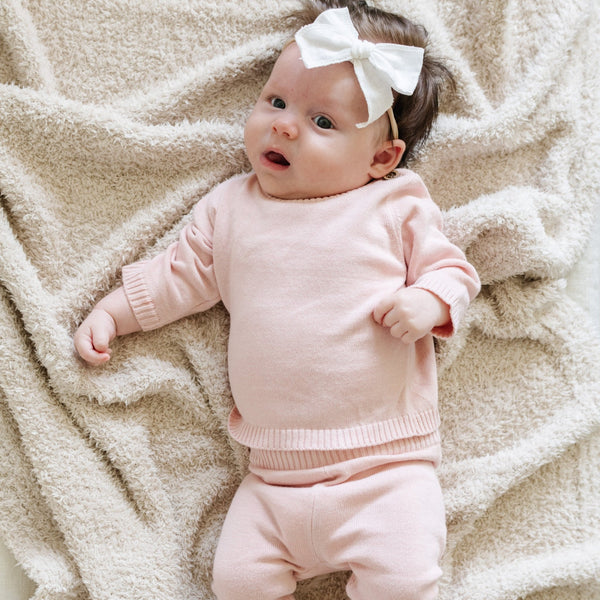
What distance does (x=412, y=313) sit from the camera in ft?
3.90

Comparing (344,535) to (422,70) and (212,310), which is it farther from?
(422,70)

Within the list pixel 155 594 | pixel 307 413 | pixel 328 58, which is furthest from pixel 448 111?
pixel 155 594

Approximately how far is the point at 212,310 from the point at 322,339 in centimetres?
25

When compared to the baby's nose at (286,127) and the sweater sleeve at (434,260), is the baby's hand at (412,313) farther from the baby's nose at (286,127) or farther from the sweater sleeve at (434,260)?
the baby's nose at (286,127)

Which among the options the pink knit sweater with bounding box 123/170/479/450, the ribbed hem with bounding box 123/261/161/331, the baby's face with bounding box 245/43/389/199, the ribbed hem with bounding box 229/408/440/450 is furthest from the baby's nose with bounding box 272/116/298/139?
the ribbed hem with bounding box 229/408/440/450

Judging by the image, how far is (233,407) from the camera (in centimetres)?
135

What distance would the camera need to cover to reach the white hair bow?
1.20m

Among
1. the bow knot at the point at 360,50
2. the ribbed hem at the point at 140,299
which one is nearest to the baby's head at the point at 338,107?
the bow knot at the point at 360,50

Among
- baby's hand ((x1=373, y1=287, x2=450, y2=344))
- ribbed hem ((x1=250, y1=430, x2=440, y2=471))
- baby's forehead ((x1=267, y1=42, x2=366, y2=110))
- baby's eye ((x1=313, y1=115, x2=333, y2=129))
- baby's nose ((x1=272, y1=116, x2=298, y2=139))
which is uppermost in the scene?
baby's forehead ((x1=267, y1=42, x2=366, y2=110))

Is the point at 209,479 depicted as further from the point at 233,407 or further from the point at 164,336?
→ the point at 164,336

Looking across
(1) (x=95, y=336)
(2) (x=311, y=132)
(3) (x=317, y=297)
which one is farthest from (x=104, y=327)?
(2) (x=311, y=132)

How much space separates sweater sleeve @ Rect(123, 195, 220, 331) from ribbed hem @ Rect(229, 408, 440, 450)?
9.3 inches

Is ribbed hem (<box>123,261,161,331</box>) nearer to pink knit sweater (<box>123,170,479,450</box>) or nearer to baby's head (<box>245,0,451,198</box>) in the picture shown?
pink knit sweater (<box>123,170,479,450</box>)

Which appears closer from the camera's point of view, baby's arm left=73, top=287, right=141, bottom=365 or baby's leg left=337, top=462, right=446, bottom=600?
baby's leg left=337, top=462, right=446, bottom=600
